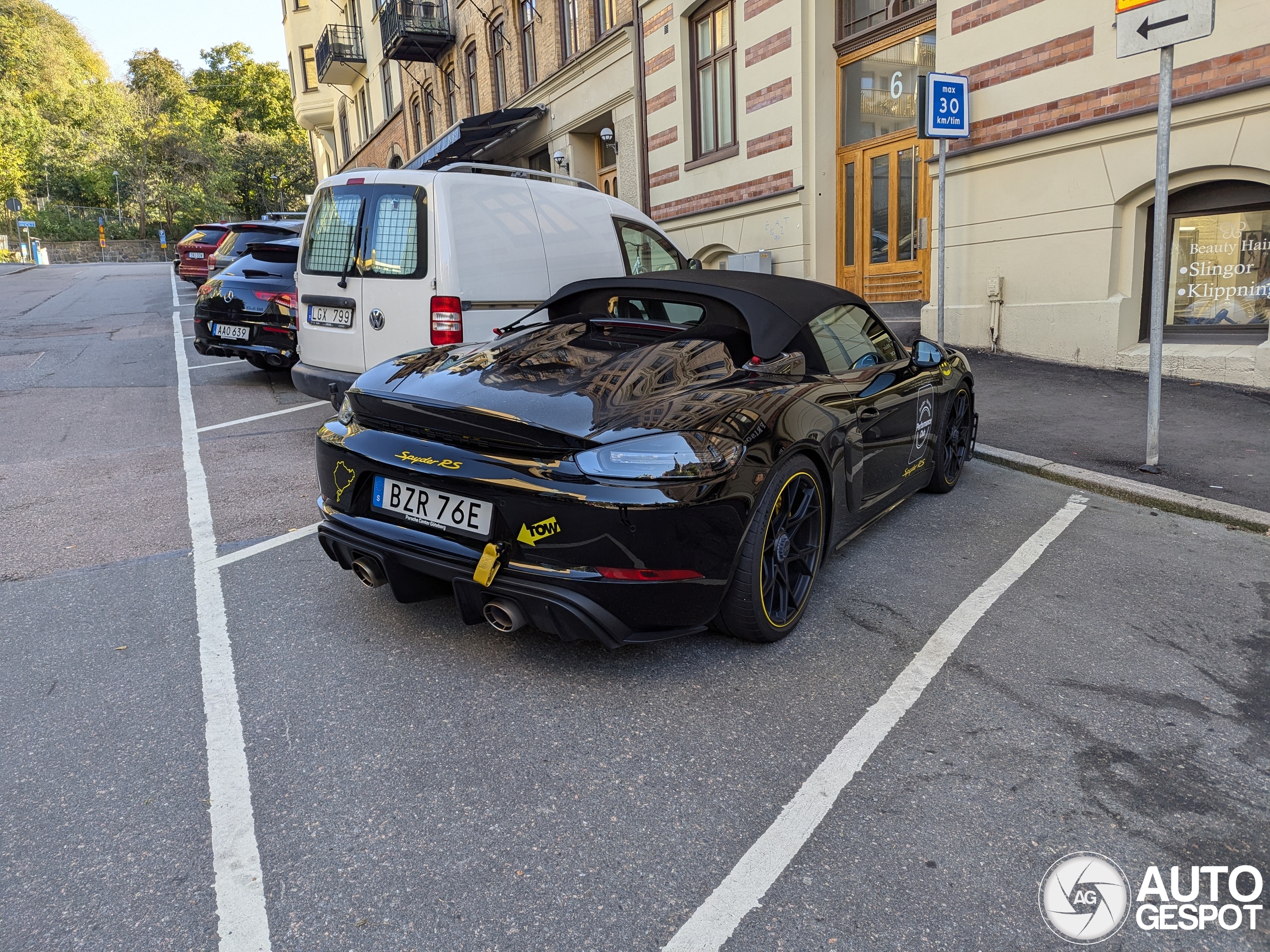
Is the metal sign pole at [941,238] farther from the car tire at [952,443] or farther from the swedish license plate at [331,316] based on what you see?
the swedish license plate at [331,316]

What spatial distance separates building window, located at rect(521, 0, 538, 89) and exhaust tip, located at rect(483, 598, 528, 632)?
2051 centimetres

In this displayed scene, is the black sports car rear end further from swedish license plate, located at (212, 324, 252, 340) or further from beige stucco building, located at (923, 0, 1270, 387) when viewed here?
beige stucco building, located at (923, 0, 1270, 387)

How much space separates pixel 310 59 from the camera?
4738 centimetres

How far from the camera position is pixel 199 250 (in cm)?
2209

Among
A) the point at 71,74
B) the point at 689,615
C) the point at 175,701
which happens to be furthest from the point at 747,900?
the point at 71,74

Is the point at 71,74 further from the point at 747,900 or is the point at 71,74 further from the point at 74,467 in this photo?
the point at 747,900

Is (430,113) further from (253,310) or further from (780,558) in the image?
(780,558)

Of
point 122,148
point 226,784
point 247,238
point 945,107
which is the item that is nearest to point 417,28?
point 247,238

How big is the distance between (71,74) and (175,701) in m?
85.4

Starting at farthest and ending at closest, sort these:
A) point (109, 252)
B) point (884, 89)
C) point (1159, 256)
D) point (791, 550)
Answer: point (109, 252) → point (884, 89) → point (1159, 256) → point (791, 550)

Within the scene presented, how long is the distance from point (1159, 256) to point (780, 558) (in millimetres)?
3997

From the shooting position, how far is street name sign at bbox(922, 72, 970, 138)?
8.95m

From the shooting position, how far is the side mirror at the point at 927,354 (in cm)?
502

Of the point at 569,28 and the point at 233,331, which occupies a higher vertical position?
the point at 569,28
